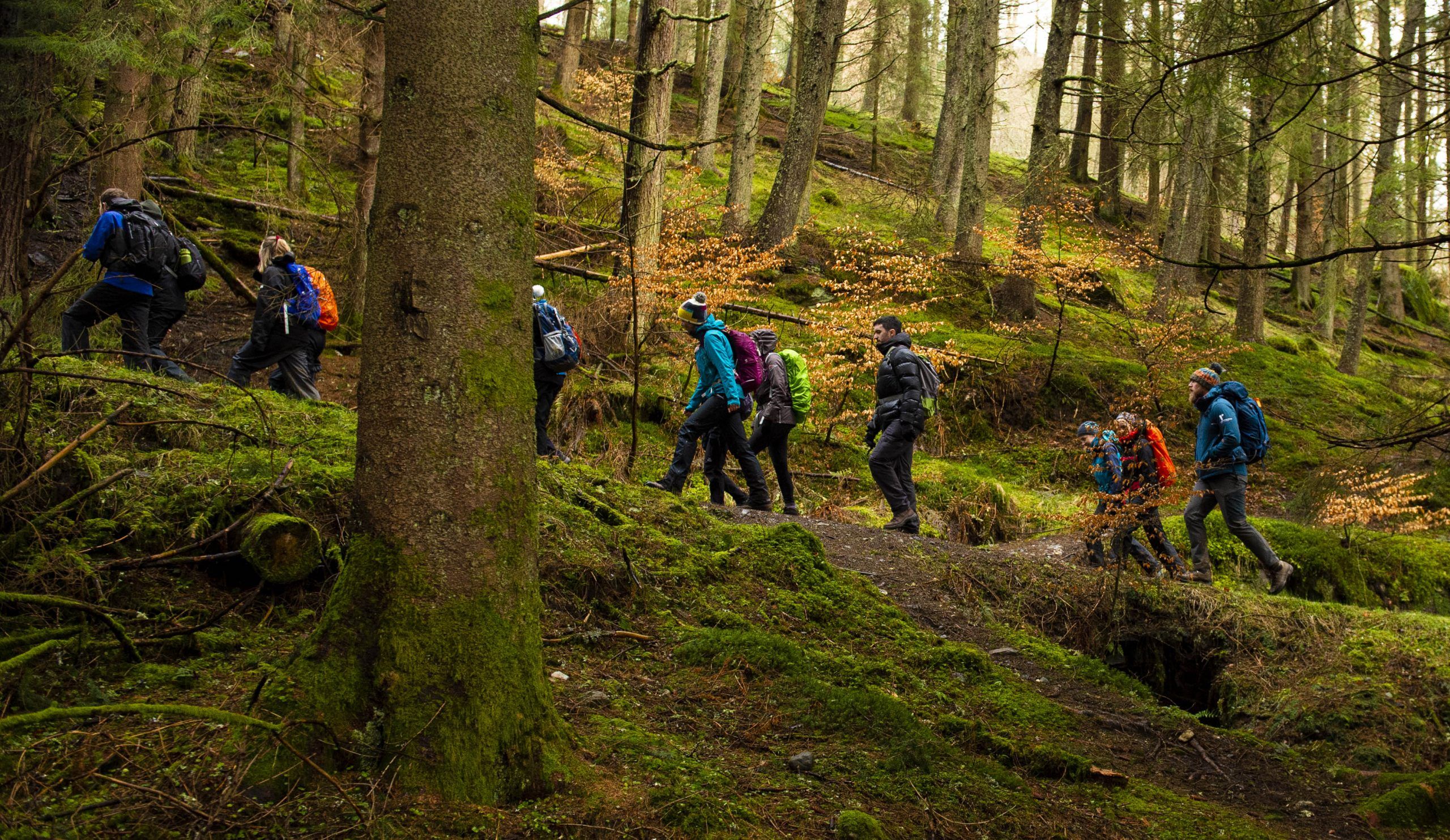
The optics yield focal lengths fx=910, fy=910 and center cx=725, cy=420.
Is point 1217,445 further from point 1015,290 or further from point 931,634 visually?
point 1015,290

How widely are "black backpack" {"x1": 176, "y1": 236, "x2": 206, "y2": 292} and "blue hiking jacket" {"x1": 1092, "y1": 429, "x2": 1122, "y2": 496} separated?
349 inches

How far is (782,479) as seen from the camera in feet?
32.6

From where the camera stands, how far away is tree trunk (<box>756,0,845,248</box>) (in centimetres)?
1545

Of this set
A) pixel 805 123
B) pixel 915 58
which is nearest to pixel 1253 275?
pixel 805 123

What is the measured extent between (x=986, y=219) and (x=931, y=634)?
62.7ft

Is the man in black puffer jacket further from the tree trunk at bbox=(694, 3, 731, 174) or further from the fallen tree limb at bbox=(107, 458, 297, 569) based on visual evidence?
the tree trunk at bbox=(694, 3, 731, 174)

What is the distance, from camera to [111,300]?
26.3 ft

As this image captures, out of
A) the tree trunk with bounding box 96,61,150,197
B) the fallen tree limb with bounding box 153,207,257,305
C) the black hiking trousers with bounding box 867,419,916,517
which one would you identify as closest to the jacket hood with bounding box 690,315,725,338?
the black hiking trousers with bounding box 867,419,916,517

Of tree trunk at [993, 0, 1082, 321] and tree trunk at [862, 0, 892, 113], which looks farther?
tree trunk at [862, 0, 892, 113]

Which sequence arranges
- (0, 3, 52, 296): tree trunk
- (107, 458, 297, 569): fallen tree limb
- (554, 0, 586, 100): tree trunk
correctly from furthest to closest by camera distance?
(554, 0, 586, 100): tree trunk, (0, 3, 52, 296): tree trunk, (107, 458, 297, 569): fallen tree limb

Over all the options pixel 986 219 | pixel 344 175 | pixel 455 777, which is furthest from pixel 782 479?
pixel 986 219

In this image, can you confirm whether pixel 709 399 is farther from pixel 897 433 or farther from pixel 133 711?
pixel 133 711

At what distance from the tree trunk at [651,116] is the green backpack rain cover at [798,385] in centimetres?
293

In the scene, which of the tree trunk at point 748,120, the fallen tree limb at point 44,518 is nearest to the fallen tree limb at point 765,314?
the tree trunk at point 748,120
